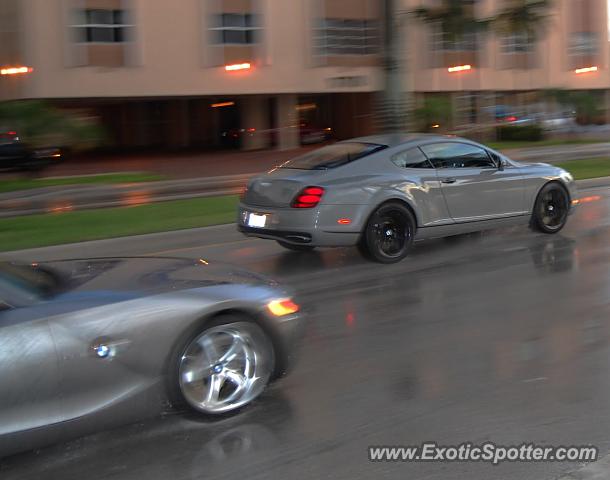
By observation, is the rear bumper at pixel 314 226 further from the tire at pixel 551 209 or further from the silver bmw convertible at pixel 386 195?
the tire at pixel 551 209

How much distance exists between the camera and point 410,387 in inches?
213

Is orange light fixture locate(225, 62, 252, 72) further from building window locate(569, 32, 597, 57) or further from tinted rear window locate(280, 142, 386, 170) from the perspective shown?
tinted rear window locate(280, 142, 386, 170)

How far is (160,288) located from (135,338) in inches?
14.9

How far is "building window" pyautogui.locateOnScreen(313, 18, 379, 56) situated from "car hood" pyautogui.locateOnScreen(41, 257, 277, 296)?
34.6 m

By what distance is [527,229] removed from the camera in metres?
12.0

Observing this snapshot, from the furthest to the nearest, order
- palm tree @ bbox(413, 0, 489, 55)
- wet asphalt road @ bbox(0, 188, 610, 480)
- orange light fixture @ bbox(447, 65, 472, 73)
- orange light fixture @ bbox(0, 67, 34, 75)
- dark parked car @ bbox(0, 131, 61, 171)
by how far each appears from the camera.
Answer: orange light fixture @ bbox(447, 65, 472, 73) → orange light fixture @ bbox(0, 67, 34, 75) → dark parked car @ bbox(0, 131, 61, 171) → palm tree @ bbox(413, 0, 489, 55) → wet asphalt road @ bbox(0, 188, 610, 480)

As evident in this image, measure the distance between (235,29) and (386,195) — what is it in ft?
95.5

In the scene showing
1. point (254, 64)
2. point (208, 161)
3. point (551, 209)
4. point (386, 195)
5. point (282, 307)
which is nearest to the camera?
point (282, 307)

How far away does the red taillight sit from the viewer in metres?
9.29

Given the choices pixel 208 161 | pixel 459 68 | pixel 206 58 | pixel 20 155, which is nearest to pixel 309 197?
pixel 20 155

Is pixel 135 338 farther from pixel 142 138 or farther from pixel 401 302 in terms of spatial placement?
pixel 142 138

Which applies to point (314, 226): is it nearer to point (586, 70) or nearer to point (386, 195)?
point (386, 195)

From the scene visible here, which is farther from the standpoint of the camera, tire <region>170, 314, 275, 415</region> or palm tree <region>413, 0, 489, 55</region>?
palm tree <region>413, 0, 489, 55</region>

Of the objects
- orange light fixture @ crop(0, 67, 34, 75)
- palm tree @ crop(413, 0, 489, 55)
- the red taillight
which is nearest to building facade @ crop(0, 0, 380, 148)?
orange light fixture @ crop(0, 67, 34, 75)
